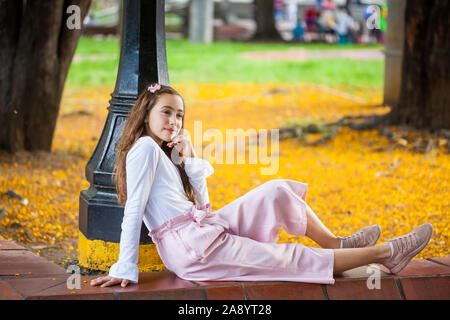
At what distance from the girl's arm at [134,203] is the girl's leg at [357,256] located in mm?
952

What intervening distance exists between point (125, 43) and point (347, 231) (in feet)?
7.00

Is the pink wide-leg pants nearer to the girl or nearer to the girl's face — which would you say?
the girl

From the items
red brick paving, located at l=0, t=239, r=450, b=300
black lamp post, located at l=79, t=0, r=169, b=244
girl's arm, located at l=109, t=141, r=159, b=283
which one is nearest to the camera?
red brick paving, located at l=0, t=239, r=450, b=300

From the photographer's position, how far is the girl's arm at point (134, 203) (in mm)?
3176

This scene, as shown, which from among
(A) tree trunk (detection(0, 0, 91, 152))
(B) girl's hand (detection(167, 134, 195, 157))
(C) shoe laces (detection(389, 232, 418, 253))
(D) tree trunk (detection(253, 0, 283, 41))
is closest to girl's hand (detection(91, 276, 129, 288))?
(B) girl's hand (detection(167, 134, 195, 157))

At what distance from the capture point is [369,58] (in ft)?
57.0

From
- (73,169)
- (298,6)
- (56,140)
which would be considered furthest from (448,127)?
(298,6)

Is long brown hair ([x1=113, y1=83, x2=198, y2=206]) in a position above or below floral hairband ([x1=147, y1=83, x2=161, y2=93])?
below

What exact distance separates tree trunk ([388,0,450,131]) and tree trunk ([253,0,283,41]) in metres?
15.1

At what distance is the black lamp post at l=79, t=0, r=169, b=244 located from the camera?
144 inches

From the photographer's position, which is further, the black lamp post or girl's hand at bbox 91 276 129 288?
the black lamp post

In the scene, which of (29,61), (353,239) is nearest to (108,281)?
(353,239)

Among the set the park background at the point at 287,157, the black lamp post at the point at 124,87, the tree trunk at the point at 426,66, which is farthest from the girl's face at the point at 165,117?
the tree trunk at the point at 426,66

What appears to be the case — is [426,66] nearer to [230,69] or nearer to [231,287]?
[231,287]
